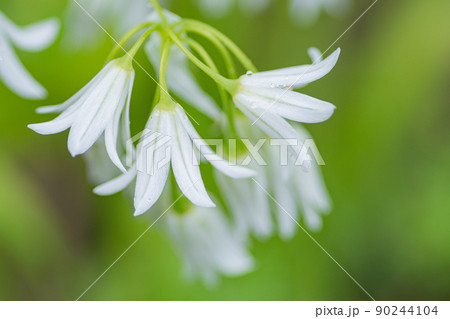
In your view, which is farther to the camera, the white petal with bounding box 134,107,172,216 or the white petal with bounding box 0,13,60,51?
the white petal with bounding box 0,13,60,51

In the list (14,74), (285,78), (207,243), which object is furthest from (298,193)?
(14,74)

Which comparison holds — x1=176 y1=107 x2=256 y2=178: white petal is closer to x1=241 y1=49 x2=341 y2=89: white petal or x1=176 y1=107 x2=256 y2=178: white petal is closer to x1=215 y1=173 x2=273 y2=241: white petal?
x1=241 y1=49 x2=341 y2=89: white petal

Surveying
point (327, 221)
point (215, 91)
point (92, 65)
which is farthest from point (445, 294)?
point (92, 65)

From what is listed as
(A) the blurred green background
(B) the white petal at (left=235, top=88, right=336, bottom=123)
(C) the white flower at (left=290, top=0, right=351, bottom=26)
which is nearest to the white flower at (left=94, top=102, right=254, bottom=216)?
(B) the white petal at (left=235, top=88, right=336, bottom=123)

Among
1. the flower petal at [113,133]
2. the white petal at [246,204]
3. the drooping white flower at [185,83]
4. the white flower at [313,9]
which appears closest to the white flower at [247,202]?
the white petal at [246,204]

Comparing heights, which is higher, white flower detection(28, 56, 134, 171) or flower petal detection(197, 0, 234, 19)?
flower petal detection(197, 0, 234, 19)

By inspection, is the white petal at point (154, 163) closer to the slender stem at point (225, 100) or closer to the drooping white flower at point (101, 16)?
the slender stem at point (225, 100)

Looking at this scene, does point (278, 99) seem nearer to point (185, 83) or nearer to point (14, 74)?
point (185, 83)
